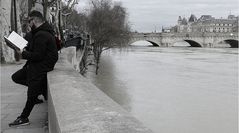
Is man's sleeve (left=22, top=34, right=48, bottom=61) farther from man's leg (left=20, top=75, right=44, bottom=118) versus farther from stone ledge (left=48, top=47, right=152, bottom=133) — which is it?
stone ledge (left=48, top=47, right=152, bottom=133)

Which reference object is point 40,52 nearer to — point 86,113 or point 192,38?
point 86,113

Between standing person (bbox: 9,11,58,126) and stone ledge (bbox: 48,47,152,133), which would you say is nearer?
stone ledge (bbox: 48,47,152,133)

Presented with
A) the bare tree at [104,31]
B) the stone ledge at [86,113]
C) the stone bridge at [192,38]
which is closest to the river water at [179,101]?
the bare tree at [104,31]

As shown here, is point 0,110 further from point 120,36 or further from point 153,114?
point 120,36

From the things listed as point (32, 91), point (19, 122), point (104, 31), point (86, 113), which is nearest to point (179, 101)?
point (19, 122)

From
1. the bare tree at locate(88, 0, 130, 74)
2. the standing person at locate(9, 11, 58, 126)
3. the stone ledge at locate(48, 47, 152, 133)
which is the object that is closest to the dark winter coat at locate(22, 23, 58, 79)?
the standing person at locate(9, 11, 58, 126)

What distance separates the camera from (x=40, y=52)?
511cm

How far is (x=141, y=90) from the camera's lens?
1024 inches

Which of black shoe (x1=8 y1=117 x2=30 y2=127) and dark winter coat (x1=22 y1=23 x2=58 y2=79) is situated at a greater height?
dark winter coat (x1=22 y1=23 x2=58 y2=79)

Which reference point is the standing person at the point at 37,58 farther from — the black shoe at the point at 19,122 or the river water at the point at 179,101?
the river water at the point at 179,101

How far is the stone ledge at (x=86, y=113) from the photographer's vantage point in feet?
8.23

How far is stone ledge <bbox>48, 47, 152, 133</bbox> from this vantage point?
2510 millimetres

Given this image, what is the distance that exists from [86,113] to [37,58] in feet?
7.60

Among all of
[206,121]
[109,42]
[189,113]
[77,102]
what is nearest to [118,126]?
[77,102]
